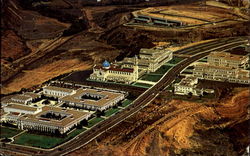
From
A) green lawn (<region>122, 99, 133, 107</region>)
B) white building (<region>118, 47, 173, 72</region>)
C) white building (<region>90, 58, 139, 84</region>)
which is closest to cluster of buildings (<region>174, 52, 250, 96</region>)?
white building (<region>118, 47, 173, 72</region>)

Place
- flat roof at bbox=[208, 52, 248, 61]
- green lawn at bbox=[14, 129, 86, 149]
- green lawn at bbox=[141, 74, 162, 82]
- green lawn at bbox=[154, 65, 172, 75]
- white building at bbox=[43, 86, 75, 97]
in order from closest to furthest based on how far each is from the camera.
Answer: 1. green lawn at bbox=[14, 129, 86, 149]
2. white building at bbox=[43, 86, 75, 97]
3. green lawn at bbox=[141, 74, 162, 82]
4. green lawn at bbox=[154, 65, 172, 75]
5. flat roof at bbox=[208, 52, 248, 61]

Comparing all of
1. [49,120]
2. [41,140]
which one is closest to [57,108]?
[49,120]

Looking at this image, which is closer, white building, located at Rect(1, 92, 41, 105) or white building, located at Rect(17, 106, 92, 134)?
white building, located at Rect(17, 106, 92, 134)

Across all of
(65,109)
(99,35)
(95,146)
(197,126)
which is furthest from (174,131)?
(99,35)

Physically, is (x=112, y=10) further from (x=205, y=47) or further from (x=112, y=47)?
(x=205, y=47)

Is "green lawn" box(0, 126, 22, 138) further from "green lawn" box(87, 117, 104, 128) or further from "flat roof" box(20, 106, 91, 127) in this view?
"green lawn" box(87, 117, 104, 128)

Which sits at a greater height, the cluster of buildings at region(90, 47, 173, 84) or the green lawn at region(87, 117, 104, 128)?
the cluster of buildings at region(90, 47, 173, 84)

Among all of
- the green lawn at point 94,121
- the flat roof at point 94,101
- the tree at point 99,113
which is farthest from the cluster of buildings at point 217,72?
the green lawn at point 94,121
